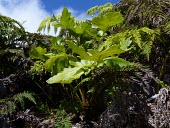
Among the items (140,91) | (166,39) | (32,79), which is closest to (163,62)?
(166,39)

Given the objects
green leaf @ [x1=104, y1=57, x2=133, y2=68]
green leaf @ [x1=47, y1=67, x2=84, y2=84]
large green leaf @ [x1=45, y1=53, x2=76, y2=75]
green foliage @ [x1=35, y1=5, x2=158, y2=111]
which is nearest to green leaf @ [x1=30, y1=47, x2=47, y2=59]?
green foliage @ [x1=35, y1=5, x2=158, y2=111]

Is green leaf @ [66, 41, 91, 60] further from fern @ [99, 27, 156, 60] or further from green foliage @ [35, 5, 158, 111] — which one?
fern @ [99, 27, 156, 60]

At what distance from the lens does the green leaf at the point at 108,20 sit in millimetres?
1580

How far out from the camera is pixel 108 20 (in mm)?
1609

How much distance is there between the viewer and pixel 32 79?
1.84m

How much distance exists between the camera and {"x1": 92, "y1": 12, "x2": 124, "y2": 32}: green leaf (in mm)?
1580

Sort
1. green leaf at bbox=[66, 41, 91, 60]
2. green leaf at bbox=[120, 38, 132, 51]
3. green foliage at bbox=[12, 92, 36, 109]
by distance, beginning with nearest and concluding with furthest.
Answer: green leaf at bbox=[66, 41, 91, 60]
green leaf at bbox=[120, 38, 132, 51]
green foliage at bbox=[12, 92, 36, 109]

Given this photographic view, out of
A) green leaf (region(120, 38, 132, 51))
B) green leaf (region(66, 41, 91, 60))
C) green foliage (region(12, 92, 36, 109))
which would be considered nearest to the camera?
green leaf (region(66, 41, 91, 60))

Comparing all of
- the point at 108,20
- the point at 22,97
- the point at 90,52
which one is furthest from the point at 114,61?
the point at 22,97

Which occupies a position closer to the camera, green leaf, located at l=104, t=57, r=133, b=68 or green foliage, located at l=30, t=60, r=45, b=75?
green leaf, located at l=104, t=57, r=133, b=68

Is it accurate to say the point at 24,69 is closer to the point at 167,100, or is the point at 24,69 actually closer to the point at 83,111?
the point at 83,111

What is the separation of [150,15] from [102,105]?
19.7 inches

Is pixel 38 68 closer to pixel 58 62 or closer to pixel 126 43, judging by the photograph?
pixel 58 62

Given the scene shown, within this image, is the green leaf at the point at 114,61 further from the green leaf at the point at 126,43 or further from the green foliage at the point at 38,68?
the green foliage at the point at 38,68
